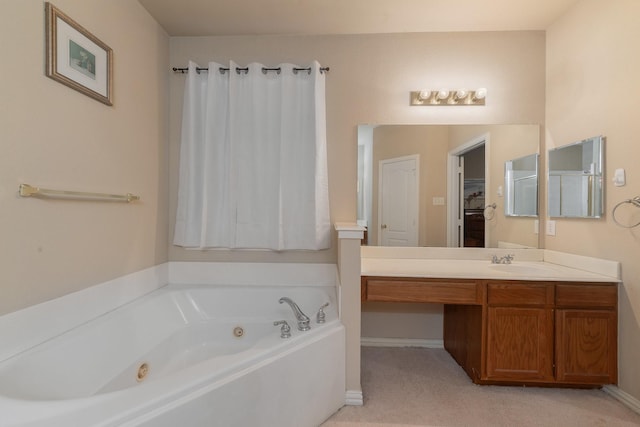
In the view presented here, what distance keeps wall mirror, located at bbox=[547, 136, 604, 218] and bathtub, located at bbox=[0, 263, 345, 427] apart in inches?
70.0

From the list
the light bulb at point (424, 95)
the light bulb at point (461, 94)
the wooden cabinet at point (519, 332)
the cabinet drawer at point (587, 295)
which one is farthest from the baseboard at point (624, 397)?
the light bulb at point (424, 95)

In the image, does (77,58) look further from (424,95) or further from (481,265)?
(481,265)

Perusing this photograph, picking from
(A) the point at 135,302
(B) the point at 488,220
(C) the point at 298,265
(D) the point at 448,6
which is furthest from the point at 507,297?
(A) the point at 135,302

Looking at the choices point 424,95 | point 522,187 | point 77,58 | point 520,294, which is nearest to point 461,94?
point 424,95

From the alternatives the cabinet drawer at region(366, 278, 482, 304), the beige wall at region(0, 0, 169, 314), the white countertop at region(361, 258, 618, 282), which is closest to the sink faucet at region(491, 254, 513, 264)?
the white countertop at region(361, 258, 618, 282)

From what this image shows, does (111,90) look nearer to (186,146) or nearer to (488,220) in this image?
(186,146)

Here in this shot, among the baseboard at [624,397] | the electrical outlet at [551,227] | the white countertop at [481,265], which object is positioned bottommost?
the baseboard at [624,397]

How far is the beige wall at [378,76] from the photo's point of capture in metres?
2.35

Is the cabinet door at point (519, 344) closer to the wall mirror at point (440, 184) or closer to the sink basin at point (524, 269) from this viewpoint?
the sink basin at point (524, 269)

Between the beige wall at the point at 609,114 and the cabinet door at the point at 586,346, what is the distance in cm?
6

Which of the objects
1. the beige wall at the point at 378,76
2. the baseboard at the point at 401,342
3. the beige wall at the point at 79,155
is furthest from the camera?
the baseboard at the point at 401,342

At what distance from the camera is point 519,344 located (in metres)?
1.86

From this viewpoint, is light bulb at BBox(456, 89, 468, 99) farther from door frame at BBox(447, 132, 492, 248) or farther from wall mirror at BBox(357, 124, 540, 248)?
door frame at BBox(447, 132, 492, 248)

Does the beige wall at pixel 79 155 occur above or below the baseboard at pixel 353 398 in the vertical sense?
above
